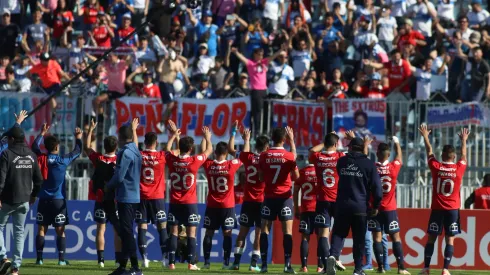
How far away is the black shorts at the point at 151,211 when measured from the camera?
69.2 feet

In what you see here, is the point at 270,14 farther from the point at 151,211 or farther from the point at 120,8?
the point at 151,211

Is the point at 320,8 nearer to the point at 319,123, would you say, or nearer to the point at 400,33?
the point at 400,33

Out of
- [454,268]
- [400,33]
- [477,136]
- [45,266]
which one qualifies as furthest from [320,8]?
[45,266]

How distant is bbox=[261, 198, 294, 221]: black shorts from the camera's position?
65.8 feet

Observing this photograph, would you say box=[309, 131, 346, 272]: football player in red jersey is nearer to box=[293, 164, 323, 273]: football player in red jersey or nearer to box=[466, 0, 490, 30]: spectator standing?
box=[293, 164, 323, 273]: football player in red jersey

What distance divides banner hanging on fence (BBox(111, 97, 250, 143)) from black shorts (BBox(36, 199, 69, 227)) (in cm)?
436

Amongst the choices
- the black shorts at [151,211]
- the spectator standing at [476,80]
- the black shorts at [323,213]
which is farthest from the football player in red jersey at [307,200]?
the spectator standing at [476,80]

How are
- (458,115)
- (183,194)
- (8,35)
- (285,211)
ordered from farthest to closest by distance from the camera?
(8,35), (458,115), (183,194), (285,211)

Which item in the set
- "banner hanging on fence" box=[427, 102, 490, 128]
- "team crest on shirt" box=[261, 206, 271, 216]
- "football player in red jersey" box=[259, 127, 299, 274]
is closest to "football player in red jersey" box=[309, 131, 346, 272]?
"football player in red jersey" box=[259, 127, 299, 274]

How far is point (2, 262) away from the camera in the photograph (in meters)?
17.5

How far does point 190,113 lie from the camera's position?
25.7 metres

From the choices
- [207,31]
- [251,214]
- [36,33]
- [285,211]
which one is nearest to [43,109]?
[36,33]

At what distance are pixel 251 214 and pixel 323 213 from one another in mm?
1243

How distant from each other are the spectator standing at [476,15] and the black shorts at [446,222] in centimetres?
1094
